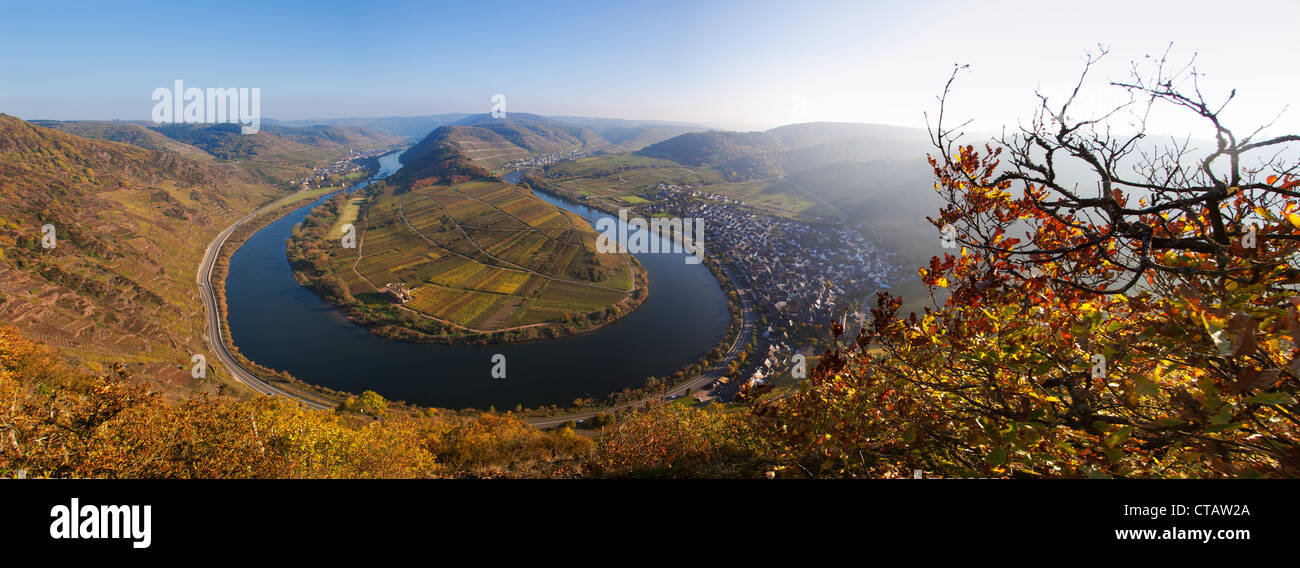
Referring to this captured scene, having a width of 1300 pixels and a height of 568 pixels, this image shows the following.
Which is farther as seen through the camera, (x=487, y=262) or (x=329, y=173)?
(x=329, y=173)

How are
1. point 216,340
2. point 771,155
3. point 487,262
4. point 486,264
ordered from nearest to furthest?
point 216,340 → point 486,264 → point 487,262 → point 771,155

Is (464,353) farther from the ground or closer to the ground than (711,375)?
farther from the ground

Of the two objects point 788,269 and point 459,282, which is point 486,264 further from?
point 788,269

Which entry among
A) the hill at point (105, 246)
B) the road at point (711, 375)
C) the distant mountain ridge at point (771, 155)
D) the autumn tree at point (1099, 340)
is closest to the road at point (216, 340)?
the hill at point (105, 246)

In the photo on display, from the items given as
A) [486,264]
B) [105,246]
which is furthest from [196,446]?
[105,246]

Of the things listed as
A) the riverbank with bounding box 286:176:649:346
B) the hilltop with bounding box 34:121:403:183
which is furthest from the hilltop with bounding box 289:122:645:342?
the hilltop with bounding box 34:121:403:183

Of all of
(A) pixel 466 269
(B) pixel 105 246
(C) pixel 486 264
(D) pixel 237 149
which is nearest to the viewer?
(B) pixel 105 246

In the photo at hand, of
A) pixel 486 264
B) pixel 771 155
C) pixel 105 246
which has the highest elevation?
pixel 771 155
